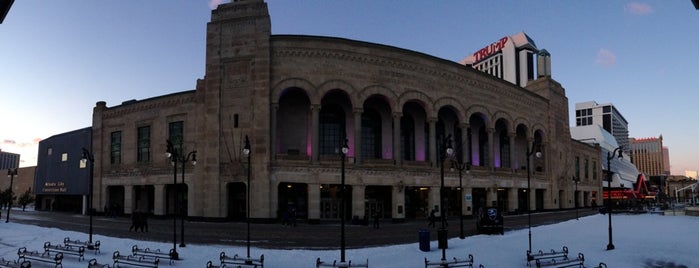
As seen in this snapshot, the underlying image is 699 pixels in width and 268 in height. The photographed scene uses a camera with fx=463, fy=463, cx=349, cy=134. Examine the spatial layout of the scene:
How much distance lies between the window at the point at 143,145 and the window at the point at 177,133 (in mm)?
4532

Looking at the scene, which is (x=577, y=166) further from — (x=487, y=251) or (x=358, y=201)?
(x=487, y=251)

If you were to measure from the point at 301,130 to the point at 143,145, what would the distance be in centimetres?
1996

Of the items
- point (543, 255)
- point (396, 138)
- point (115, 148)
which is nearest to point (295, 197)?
point (396, 138)

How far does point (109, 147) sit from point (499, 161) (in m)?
51.6

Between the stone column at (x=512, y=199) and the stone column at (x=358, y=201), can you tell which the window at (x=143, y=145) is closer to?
the stone column at (x=358, y=201)

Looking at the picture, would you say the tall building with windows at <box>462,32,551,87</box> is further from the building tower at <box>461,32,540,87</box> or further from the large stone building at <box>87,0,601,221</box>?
the large stone building at <box>87,0,601,221</box>

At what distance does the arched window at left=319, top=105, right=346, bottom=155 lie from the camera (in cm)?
4844

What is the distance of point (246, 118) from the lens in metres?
43.4

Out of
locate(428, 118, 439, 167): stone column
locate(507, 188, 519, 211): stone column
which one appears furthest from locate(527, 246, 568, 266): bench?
locate(507, 188, 519, 211): stone column

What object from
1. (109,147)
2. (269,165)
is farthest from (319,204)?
(109,147)

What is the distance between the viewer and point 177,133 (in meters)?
50.2

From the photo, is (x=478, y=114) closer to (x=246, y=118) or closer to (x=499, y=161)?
(x=499, y=161)

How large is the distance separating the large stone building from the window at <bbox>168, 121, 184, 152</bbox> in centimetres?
17

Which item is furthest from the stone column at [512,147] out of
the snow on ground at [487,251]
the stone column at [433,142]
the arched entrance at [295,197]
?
the snow on ground at [487,251]
